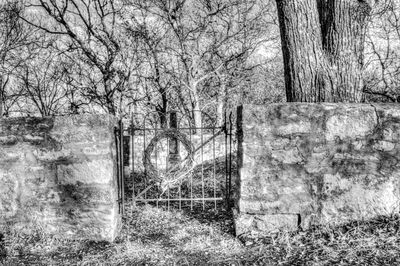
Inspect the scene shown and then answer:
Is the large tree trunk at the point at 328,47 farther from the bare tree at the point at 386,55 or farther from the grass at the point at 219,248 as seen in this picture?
the bare tree at the point at 386,55

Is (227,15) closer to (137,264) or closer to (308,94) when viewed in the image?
(308,94)

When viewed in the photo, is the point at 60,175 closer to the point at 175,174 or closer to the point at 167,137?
the point at 167,137

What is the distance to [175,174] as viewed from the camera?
233 inches

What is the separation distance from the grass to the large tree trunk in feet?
4.63

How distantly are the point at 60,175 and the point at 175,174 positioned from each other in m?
2.54

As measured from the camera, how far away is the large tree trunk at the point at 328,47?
3.79m

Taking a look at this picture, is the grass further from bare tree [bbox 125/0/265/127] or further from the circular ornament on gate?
bare tree [bbox 125/0/265/127]

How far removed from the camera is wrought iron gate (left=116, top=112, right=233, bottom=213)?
4.25 metres

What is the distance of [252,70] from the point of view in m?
12.8

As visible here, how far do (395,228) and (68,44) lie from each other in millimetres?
9394

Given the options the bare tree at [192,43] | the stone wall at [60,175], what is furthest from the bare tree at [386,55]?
the stone wall at [60,175]

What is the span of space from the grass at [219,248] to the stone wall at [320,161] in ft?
0.73

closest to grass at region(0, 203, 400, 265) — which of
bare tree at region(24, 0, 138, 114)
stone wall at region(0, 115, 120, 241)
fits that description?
→ stone wall at region(0, 115, 120, 241)

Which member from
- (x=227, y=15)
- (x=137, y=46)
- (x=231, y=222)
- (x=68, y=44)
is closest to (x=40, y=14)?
(x=68, y=44)
